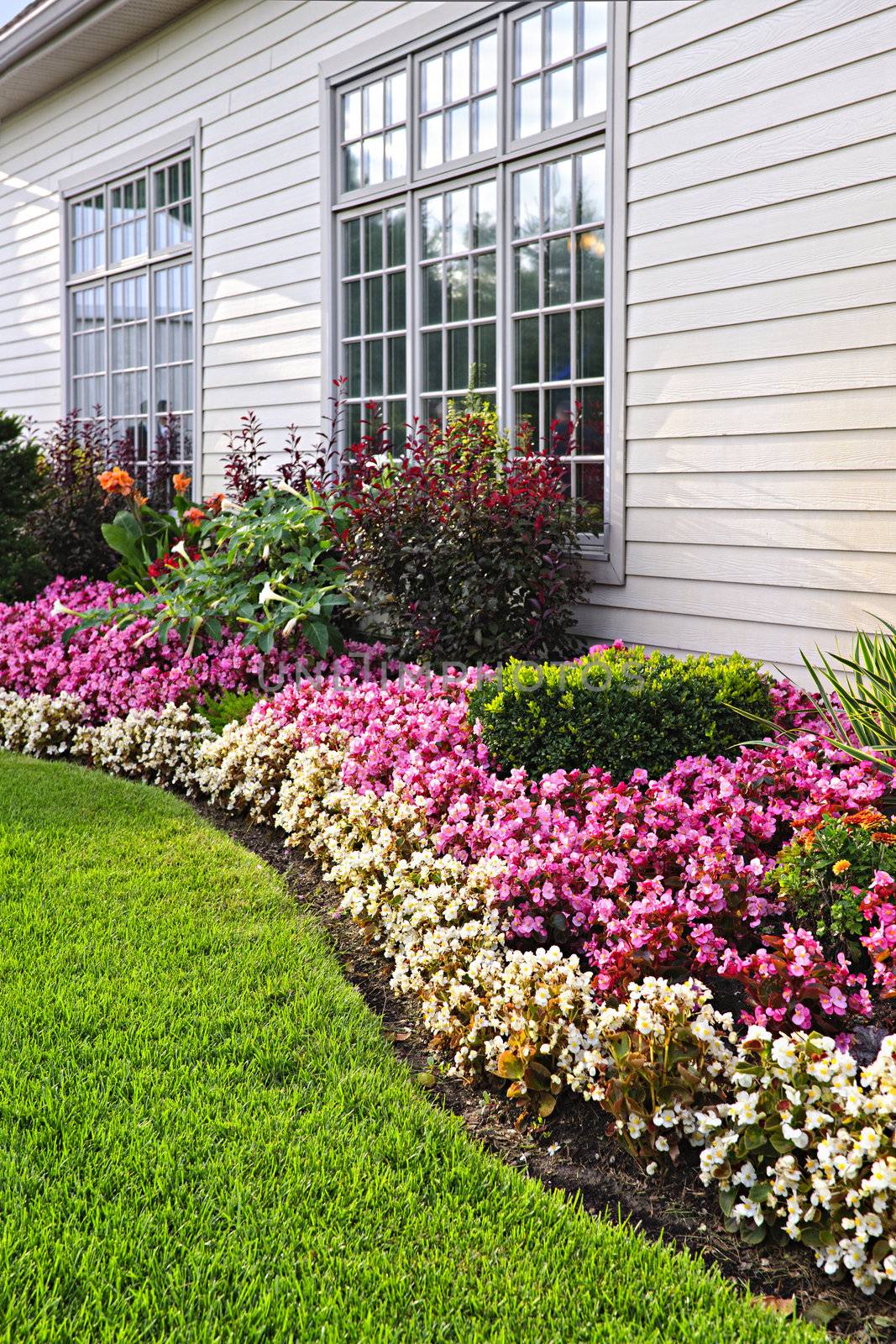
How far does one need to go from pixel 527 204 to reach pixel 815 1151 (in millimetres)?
4889

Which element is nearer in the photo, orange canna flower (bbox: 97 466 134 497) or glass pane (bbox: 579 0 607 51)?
glass pane (bbox: 579 0 607 51)

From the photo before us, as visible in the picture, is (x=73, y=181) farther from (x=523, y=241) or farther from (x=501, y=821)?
(x=501, y=821)

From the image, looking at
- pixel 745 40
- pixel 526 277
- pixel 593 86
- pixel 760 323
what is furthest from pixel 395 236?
pixel 760 323

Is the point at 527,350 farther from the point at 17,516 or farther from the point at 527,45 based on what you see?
the point at 17,516

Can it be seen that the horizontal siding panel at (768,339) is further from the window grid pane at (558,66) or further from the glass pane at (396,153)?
the glass pane at (396,153)

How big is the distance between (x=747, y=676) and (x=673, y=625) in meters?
1.14

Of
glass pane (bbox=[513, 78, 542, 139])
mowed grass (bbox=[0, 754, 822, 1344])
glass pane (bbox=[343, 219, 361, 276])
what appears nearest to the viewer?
mowed grass (bbox=[0, 754, 822, 1344])

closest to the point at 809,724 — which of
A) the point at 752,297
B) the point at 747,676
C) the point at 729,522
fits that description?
the point at 747,676

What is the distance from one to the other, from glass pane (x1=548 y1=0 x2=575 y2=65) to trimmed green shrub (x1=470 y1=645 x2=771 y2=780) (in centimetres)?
330

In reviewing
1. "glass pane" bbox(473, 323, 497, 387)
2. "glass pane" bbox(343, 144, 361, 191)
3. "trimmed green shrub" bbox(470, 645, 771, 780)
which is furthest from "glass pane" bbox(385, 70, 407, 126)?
"trimmed green shrub" bbox(470, 645, 771, 780)

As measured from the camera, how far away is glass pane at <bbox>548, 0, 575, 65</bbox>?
5359 millimetres

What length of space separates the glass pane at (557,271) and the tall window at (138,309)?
13.0 ft

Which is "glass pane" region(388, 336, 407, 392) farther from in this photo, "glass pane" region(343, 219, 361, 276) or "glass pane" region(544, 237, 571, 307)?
"glass pane" region(544, 237, 571, 307)

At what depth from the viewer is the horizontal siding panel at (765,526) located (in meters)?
4.25
